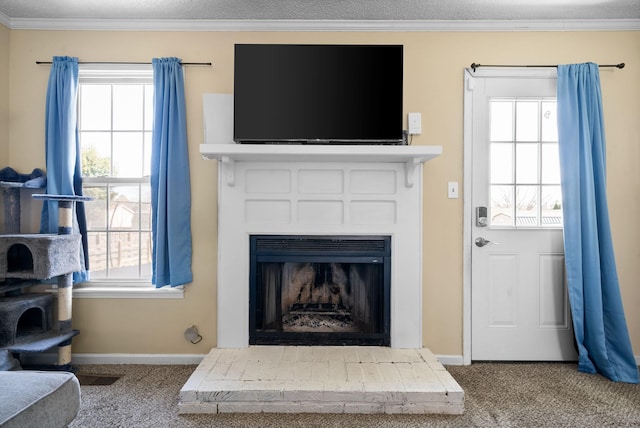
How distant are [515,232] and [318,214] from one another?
139 cm

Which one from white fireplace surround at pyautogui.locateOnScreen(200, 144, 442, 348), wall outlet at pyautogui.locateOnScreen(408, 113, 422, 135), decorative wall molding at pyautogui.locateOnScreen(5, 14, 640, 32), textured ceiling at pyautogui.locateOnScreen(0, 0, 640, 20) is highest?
textured ceiling at pyautogui.locateOnScreen(0, 0, 640, 20)

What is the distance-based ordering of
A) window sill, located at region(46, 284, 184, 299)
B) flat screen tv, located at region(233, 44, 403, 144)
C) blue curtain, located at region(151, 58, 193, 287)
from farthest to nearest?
window sill, located at region(46, 284, 184, 299), blue curtain, located at region(151, 58, 193, 287), flat screen tv, located at region(233, 44, 403, 144)

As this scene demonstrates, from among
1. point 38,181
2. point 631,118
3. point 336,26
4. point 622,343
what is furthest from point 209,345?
point 631,118

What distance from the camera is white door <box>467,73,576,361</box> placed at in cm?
279

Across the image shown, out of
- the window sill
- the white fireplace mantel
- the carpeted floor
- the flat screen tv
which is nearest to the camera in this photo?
the carpeted floor

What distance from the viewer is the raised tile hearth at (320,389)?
211 centimetres

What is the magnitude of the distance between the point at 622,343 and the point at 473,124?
1.73 meters

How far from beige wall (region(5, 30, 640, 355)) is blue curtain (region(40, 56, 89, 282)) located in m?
0.14

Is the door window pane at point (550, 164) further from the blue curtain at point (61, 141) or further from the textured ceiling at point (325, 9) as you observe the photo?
the blue curtain at point (61, 141)

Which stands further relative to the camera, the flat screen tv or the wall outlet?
the wall outlet

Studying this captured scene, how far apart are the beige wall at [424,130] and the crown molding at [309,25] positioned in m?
0.04

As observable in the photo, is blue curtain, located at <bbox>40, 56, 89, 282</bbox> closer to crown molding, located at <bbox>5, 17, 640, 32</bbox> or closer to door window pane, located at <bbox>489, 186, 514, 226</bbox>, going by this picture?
crown molding, located at <bbox>5, 17, 640, 32</bbox>

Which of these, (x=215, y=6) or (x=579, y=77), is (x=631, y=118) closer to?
(x=579, y=77)

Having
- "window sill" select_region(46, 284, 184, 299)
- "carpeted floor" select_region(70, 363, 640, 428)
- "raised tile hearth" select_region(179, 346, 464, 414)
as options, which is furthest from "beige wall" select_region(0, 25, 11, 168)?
"raised tile hearth" select_region(179, 346, 464, 414)
